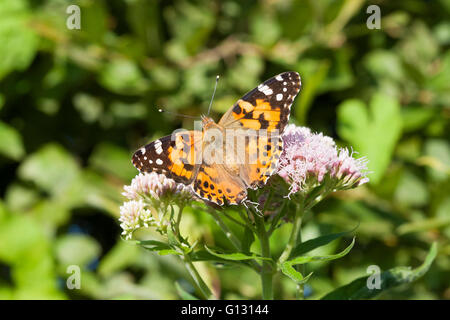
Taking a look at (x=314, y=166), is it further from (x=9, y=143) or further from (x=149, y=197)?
(x=9, y=143)

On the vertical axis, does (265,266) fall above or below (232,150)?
below

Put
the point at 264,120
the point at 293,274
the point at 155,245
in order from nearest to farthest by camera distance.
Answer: the point at 293,274 → the point at 155,245 → the point at 264,120

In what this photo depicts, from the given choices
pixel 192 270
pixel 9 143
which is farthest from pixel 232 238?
pixel 9 143

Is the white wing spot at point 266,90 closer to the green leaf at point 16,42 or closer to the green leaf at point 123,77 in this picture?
the green leaf at point 123,77

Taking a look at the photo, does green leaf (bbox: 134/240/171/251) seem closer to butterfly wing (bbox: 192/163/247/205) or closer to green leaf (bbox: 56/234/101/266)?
butterfly wing (bbox: 192/163/247/205)

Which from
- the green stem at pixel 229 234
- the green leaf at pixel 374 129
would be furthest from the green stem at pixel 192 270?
the green leaf at pixel 374 129

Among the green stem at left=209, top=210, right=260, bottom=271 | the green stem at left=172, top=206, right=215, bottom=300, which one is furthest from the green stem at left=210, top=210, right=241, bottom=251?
the green stem at left=172, top=206, right=215, bottom=300

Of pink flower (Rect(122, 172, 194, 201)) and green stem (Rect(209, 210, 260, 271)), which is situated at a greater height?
pink flower (Rect(122, 172, 194, 201))
